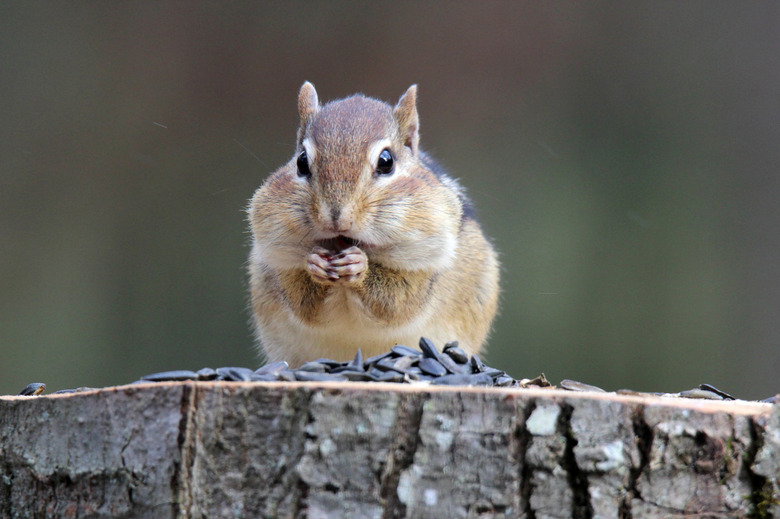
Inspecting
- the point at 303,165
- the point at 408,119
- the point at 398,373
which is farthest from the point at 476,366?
the point at 408,119

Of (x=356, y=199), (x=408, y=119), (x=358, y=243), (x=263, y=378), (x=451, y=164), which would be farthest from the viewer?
(x=451, y=164)

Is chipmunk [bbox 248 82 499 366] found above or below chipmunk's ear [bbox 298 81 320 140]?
below

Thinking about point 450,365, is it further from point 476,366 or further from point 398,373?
point 398,373

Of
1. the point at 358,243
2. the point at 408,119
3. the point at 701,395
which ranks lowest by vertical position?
the point at 701,395

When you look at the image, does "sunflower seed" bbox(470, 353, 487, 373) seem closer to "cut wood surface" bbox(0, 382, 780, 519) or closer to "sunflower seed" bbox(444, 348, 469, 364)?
"sunflower seed" bbox(444, 348, 469, 364)

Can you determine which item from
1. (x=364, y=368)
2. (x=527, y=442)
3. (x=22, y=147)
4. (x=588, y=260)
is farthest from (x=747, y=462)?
(x=22, y=147)

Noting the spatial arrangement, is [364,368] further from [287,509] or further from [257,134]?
[257,134]

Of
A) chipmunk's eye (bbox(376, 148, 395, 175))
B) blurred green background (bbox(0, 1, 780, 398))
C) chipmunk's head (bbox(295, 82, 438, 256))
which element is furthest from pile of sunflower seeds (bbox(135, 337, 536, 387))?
blurred green background (bbox(0, 1, 780, 398))
